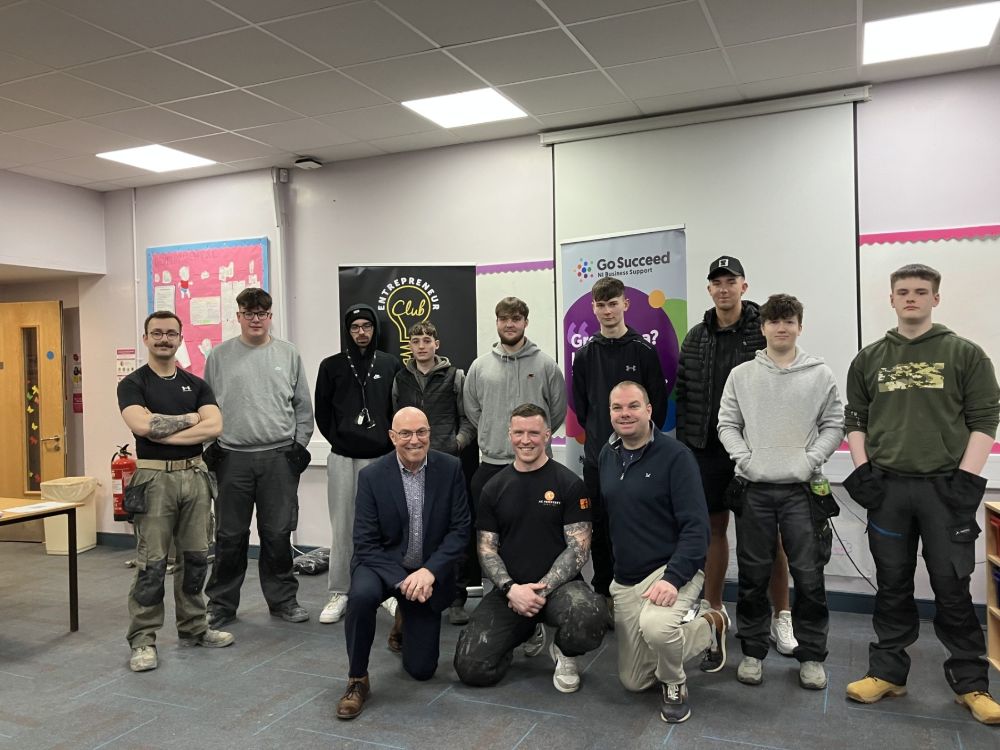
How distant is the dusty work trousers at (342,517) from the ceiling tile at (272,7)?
84.2 inches

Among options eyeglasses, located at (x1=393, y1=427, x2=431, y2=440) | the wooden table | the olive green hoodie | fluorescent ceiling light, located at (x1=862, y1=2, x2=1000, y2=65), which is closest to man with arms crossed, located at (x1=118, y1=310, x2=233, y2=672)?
the wooden table

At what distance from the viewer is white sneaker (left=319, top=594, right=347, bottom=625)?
3.90 m

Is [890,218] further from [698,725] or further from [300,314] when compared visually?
[300,314]

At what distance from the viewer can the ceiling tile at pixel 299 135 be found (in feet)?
14.8

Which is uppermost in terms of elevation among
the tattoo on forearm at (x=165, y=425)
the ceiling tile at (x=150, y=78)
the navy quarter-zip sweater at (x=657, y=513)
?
the ceiling tile at (x=150, y=78)

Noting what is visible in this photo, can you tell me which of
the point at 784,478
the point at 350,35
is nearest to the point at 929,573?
the point at 784,478

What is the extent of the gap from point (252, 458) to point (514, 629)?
168 cm

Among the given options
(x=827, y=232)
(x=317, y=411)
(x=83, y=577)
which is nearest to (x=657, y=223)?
(x=827, y=232)

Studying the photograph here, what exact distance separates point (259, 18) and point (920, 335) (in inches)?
113

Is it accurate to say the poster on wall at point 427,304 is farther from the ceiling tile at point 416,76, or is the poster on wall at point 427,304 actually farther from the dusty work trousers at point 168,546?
the dusty work trousers at point 168,546

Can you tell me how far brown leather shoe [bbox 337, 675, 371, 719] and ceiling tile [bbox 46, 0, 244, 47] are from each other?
2691mm

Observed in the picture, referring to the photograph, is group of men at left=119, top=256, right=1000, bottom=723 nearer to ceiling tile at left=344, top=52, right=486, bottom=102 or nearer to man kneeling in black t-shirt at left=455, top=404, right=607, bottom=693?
man kneeling in black t-shirt at left=455, top=404, right=607, bottom=693

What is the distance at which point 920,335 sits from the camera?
277cm

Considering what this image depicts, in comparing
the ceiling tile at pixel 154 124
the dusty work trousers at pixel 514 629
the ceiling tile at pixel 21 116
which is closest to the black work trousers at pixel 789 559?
the dusty work trousers at pixel 514 629
